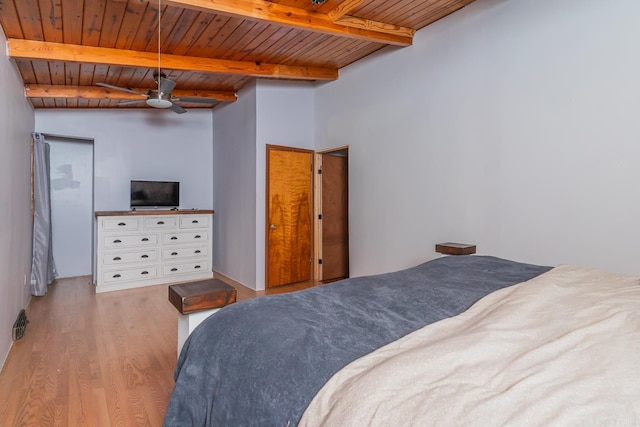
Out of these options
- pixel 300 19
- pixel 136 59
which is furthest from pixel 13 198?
pixel 300 19

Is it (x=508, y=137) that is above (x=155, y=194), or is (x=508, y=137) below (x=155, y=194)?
above

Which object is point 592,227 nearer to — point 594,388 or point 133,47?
point 594,388

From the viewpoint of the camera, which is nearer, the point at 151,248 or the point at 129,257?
the point at 129,257

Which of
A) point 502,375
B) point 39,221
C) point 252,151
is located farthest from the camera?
point 252,151

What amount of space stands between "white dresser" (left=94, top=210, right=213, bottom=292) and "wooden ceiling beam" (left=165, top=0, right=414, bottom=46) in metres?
3.47

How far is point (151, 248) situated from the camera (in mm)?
5367

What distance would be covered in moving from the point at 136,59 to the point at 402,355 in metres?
3.84

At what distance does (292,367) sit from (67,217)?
6.21 m

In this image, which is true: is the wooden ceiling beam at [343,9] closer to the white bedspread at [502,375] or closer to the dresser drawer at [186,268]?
the white bedspread at [502,375]

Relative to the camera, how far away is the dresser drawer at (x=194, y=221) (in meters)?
5.61

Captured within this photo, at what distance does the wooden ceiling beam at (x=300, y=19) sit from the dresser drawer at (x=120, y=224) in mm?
3481

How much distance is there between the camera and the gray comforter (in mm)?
927

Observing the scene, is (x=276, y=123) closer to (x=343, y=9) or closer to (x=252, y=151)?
(x=252, y=151)

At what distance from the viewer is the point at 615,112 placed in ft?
7.94
